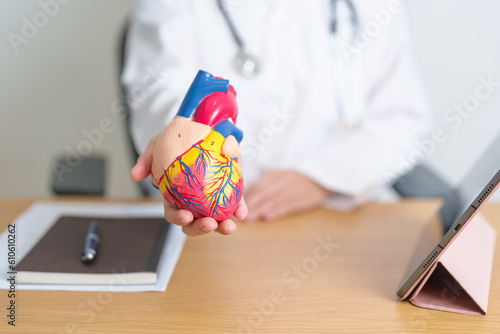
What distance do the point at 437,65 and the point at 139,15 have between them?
2.78ft

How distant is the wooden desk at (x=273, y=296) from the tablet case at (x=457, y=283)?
0.04ft

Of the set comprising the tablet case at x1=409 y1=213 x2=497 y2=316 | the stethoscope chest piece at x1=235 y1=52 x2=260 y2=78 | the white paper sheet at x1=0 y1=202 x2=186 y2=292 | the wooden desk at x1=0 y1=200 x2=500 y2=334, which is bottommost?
the white paper sheet at x1=0 y1=202 x2=186 y2=292

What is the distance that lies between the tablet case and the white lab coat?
261 mm

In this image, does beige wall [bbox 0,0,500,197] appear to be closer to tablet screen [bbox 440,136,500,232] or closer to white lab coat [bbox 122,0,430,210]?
white lab coat [bbox 122,0,430,210]

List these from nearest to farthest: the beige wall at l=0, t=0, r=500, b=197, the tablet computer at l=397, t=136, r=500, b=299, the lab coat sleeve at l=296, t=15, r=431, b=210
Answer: the tablet computer at l=397, t=136, r=500, b=299
the lab coat sleeve at l=296, t=15, r=431, b=210
the beige wall at l=0, t=0, r=500, b=197

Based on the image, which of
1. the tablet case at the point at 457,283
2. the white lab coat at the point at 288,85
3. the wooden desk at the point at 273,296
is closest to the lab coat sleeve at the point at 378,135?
the white lab coat at the point at 288,85

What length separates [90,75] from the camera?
134 centimetres

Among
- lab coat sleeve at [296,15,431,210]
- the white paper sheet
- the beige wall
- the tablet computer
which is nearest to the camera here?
the tablet computer

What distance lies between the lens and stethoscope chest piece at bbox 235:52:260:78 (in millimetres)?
868

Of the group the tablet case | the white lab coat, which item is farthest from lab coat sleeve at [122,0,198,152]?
the tablet case

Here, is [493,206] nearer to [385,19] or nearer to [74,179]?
[385,19]

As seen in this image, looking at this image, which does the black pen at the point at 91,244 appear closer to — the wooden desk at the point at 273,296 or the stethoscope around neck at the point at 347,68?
the wooden desk at the point at 273,296

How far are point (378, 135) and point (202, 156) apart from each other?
514 millimetres

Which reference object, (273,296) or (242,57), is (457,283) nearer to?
(273,296)
